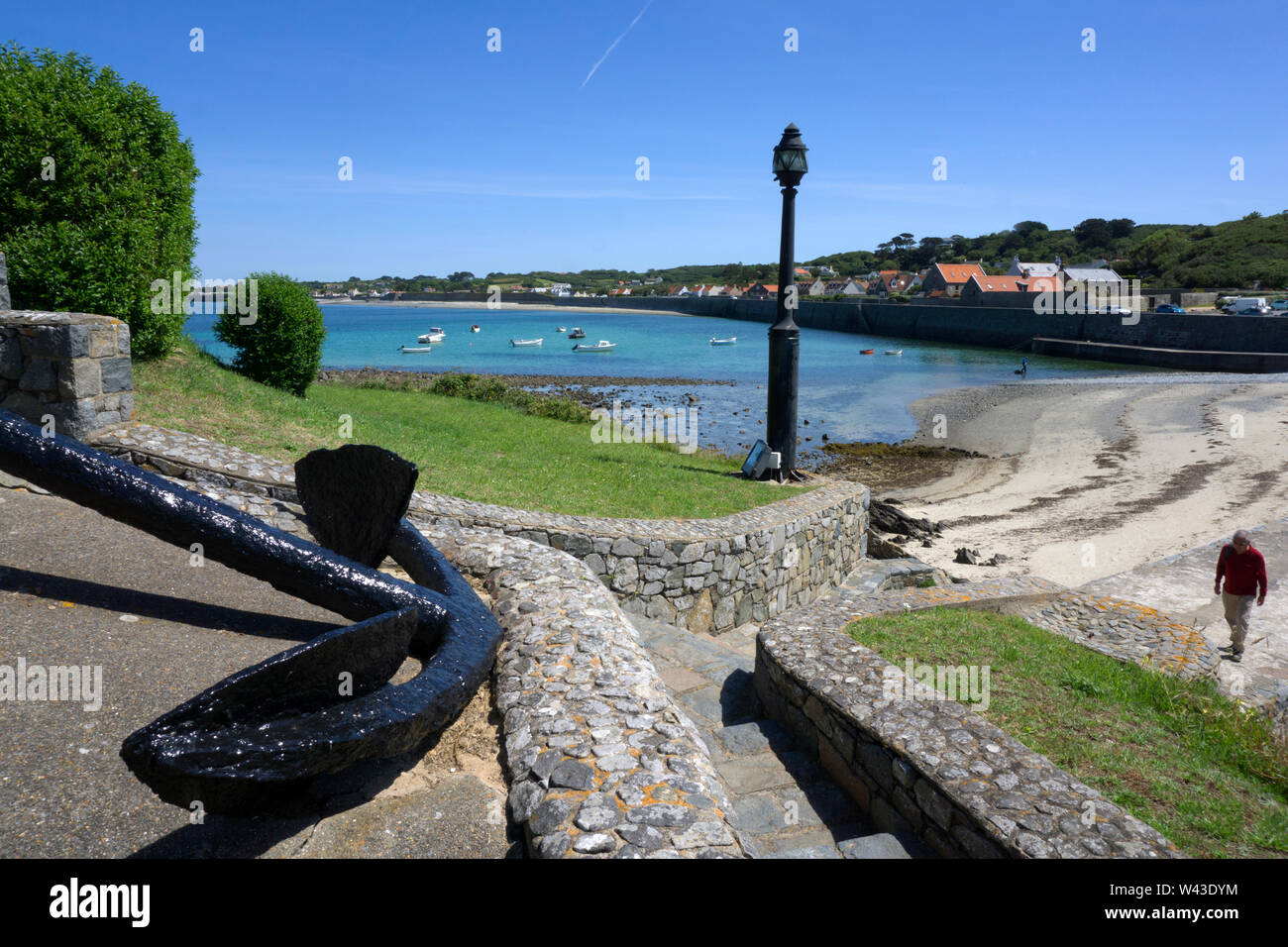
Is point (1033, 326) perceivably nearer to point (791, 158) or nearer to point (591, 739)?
point (791, 158)

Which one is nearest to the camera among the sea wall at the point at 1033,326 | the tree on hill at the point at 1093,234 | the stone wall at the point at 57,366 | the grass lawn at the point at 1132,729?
the grass lawn at the point at 1132,729

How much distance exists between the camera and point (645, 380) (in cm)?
4422

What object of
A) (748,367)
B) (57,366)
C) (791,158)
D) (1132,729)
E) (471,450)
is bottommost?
(1132,729)

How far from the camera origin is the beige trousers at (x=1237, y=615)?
25.4 ft

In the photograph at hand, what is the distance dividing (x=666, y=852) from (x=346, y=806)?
4.74 feet

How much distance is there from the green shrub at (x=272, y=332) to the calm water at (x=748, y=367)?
10796mm

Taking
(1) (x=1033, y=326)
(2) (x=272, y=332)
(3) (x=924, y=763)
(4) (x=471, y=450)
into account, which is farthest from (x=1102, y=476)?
(1) (x=1033, y=326)

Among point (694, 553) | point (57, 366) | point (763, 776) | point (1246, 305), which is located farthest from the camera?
point (1246, 305)

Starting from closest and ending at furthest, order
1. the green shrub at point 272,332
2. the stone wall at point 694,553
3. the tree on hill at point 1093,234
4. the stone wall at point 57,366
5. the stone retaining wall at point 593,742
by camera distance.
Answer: the stone retaining wall at point 593,742
the stone wall at point 57,366
the stone wall at point 694,553
the green shrub at point 272,332
the tree on hill at point 1093,234

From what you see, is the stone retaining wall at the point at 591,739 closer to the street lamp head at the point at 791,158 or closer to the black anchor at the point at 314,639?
the black anchor at the point at 314,639

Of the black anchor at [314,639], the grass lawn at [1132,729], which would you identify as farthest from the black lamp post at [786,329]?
the black anchor at [314,639]

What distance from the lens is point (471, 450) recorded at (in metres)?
12.4

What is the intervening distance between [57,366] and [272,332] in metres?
7.07
